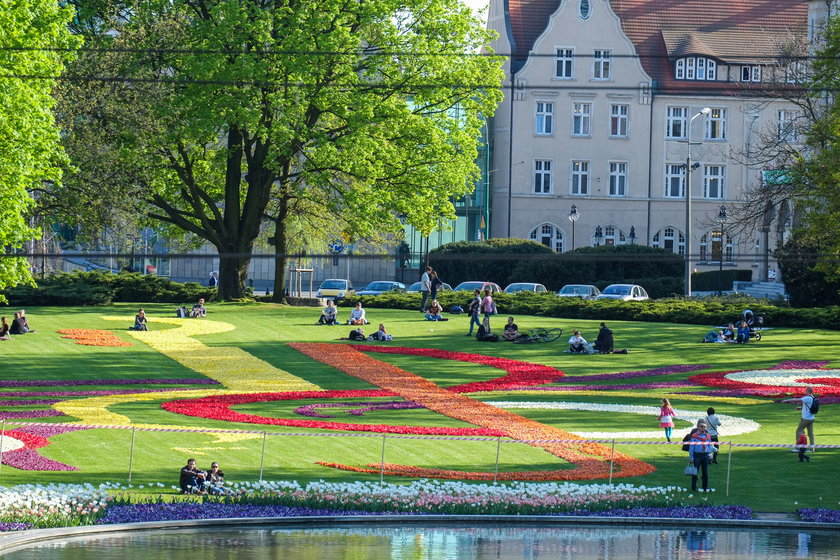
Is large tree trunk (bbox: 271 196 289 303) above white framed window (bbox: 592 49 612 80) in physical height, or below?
below

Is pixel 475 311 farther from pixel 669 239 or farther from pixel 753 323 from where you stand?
pixel 669 239

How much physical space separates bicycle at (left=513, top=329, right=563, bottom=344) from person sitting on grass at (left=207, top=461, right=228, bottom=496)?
24.6 m

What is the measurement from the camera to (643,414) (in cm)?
3666

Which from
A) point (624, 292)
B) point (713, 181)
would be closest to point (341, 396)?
point (624, 292)

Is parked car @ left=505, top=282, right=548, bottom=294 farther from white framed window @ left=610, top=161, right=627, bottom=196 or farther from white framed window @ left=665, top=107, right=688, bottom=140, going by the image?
white framed window @ left=665, top=107, right=688, bottom=140

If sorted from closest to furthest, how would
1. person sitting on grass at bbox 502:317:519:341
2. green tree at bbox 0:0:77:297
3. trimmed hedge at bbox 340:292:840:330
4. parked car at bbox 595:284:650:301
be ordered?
green tree at bbox 0:0:77:297, person sitting on grass at bbox 502:317:519:341, trimmed hedge at bbox 340:292:840:330, parked car at bbox 595:284:650:301

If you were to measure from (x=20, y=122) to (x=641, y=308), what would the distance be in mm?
29953

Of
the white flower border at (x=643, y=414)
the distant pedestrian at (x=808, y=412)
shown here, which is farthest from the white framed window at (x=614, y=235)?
the distant pedestrian at (x=808, y=412)

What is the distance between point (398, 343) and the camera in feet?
160

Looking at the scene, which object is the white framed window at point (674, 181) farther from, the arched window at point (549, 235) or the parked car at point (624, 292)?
the parked car at point (624, 292)

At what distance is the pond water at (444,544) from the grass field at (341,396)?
360cm

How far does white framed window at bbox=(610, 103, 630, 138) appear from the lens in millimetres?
88062

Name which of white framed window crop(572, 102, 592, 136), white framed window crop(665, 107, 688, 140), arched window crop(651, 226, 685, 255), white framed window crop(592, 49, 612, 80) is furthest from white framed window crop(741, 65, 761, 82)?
arched window crop(651, 226, 685, 255)

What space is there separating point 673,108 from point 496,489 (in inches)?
2620
